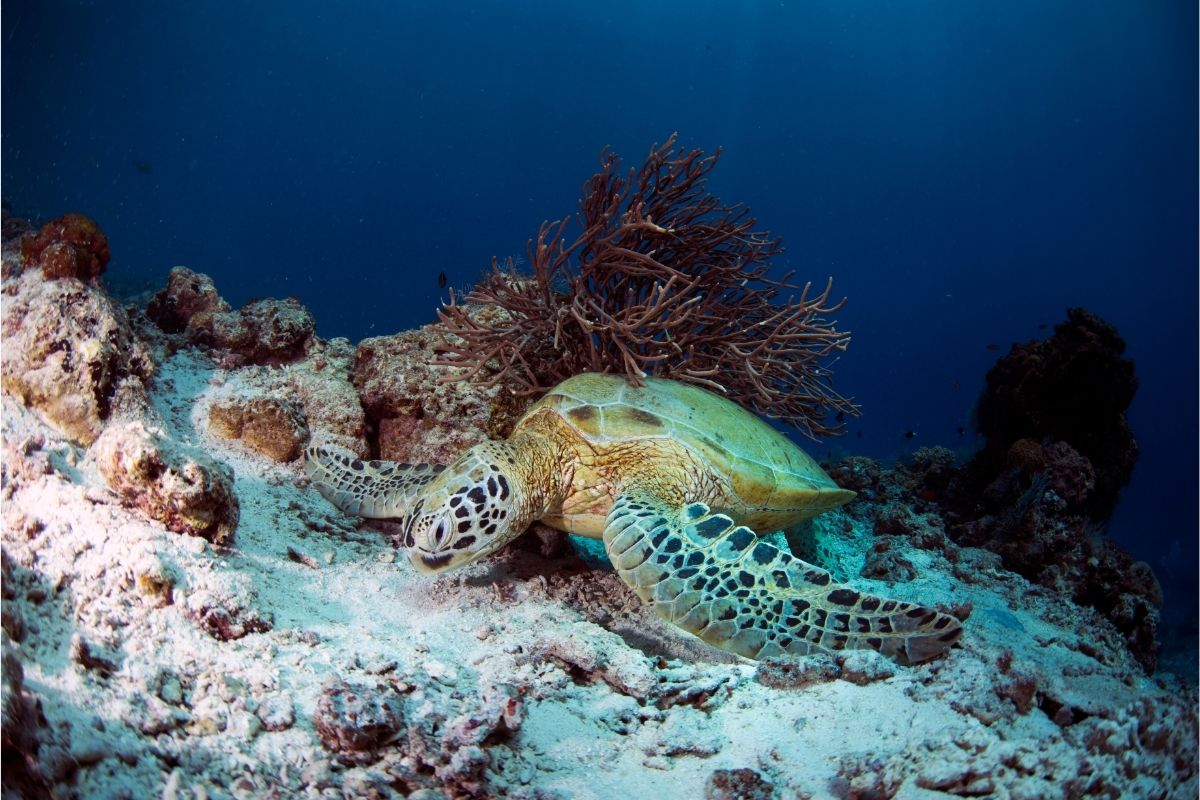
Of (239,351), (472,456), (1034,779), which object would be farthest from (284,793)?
(239,351)

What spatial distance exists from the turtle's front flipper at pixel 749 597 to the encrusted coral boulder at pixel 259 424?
8.12ft

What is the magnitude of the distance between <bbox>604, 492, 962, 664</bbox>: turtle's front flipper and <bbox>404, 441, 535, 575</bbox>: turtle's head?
56cm

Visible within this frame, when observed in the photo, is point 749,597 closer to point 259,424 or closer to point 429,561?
point 429,561

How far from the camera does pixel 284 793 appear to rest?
1.29 metres

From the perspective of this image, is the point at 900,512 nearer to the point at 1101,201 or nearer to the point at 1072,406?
the point at 1072,406

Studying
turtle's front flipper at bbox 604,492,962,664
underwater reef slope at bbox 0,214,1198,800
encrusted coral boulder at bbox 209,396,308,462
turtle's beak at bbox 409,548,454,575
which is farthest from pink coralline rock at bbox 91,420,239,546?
turtle's front flipper at bbox 604,492,962,664

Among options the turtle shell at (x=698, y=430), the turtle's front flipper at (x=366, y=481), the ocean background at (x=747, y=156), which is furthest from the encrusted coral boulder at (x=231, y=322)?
the ocean background at (x=747, y=156)

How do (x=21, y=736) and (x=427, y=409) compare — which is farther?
(x=427, y=409)

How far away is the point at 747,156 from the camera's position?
63.8 metres

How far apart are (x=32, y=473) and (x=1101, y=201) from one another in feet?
246

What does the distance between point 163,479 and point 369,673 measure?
4.09 ft

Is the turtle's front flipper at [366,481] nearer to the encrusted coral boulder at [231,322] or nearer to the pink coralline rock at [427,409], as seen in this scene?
the pink coralline rock at [427,409]

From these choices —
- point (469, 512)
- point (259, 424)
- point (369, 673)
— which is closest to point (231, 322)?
point (259, 424)

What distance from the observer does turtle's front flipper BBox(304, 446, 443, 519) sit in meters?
3.72
